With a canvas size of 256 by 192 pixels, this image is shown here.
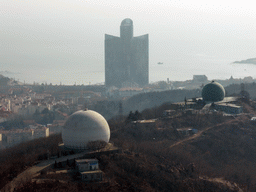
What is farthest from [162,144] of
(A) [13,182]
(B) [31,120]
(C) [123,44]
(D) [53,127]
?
(C) [123,44]

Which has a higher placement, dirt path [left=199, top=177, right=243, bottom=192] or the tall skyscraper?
the tall skyscraper

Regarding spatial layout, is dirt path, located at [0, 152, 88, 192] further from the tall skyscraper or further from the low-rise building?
the tall skyscraper

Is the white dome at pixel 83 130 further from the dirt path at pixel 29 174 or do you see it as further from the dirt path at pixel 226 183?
the dirt path at pixel 226 183

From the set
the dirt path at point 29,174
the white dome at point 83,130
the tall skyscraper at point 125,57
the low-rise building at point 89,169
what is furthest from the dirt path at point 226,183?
the tall skyscraper at point 125,57

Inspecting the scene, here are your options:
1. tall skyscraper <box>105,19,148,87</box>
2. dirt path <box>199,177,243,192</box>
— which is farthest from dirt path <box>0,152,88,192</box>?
tall skyscraper <box>105,19,148,87</box>

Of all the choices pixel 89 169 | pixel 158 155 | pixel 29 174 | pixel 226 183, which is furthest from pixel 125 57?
pixel 29 174
